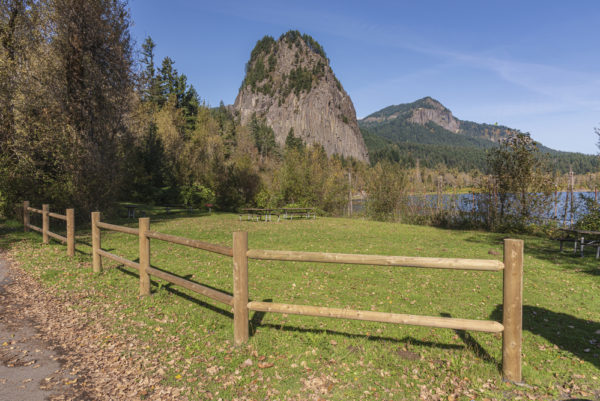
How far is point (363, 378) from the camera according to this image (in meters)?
3.59

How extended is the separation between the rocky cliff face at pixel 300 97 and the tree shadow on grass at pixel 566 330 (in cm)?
10793

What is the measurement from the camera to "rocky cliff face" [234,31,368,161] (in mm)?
121625

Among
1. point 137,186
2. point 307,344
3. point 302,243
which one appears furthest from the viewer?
point 137,186

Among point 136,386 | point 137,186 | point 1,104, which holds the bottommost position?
point 136,386

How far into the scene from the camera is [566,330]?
15.8ft

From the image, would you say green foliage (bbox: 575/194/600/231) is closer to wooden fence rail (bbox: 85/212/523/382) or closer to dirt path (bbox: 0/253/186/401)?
wooden fence rail (bbox: 85/212/523/382)

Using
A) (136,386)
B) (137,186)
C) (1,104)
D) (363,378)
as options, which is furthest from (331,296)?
(137,186)

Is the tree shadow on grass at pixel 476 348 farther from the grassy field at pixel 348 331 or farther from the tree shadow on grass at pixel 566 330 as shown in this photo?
the tree shadow on grass at pixel 566 330

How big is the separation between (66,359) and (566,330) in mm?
6906

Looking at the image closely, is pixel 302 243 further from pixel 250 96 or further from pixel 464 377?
pixel 250 96

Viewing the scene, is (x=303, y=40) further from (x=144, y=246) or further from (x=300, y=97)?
(x=144, y=246)

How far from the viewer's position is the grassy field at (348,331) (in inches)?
137

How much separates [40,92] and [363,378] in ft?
57.0

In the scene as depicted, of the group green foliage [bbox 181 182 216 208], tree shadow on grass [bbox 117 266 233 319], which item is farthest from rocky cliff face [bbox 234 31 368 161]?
tree shadow on grass [bbox 117 266 233 319]
